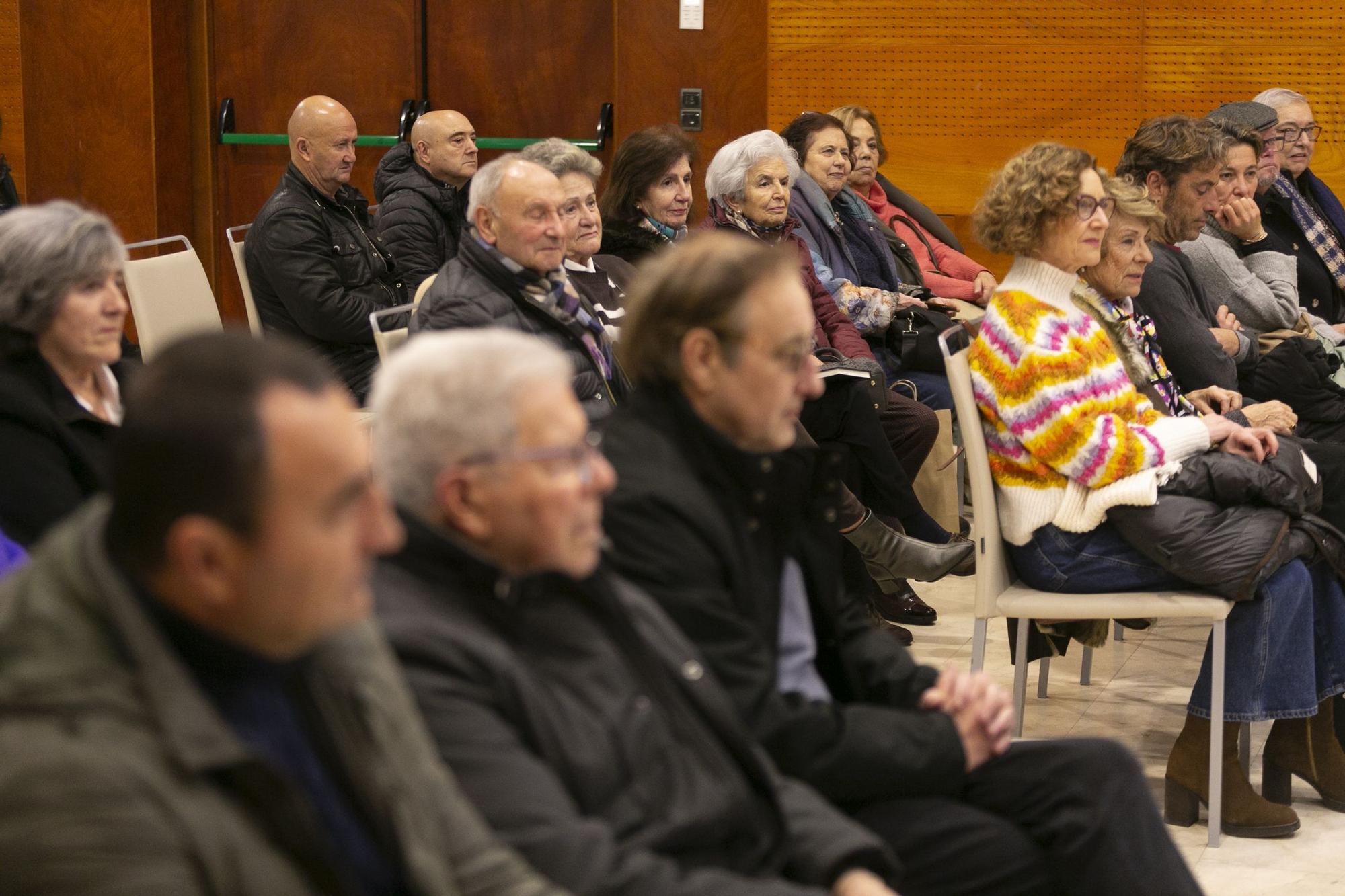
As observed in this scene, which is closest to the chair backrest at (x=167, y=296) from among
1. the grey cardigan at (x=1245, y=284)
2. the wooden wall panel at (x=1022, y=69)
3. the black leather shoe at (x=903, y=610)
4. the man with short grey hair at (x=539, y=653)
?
the black leather shoe at (x=903, y=610)

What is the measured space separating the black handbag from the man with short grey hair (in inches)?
135

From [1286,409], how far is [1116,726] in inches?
37.5

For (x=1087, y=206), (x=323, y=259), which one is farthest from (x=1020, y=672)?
(x=323, y=259)

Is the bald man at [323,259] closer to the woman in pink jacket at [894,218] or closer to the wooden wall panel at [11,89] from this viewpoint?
the woman in pink jacket at [894,218]

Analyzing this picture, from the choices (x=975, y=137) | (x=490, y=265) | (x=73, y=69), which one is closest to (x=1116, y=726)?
(x=490, y=265)

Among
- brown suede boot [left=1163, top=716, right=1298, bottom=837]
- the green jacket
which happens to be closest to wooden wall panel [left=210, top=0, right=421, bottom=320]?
brown suede boot [left=1163, top=716, right=1298, bottom=837]

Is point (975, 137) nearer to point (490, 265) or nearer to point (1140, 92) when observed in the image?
point (1140, 92)

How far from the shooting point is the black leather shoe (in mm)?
4398

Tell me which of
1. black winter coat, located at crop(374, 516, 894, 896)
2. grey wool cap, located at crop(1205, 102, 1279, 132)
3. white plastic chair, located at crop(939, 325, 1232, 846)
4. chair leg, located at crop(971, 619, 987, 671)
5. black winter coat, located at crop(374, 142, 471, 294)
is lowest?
chair leg, located at crop(971, 619, 987, 671)

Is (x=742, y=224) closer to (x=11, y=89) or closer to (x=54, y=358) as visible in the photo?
(x=54, y=358)

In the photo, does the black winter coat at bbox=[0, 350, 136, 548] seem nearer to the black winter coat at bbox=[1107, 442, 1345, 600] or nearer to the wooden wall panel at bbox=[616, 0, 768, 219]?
the black winter coat at bbox=[1107, 442, 1345, 600]

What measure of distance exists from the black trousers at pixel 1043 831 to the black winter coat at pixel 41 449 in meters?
1.23

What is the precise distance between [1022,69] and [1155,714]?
396 centimetres

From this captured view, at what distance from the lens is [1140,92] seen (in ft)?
22.3
